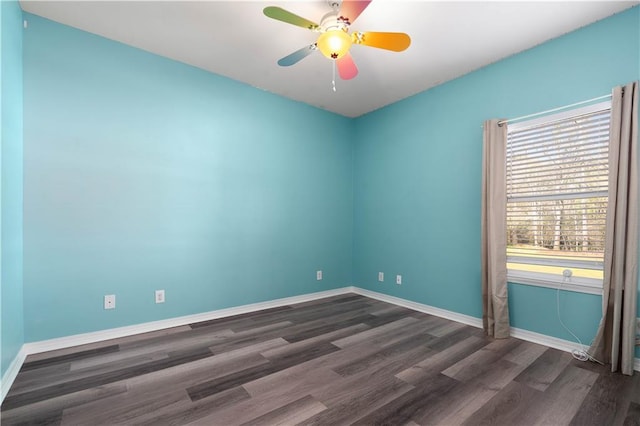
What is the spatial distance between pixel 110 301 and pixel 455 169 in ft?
12.1

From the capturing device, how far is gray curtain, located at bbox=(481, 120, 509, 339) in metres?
2.73

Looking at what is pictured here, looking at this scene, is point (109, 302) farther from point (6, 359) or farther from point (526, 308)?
point (526, 308)

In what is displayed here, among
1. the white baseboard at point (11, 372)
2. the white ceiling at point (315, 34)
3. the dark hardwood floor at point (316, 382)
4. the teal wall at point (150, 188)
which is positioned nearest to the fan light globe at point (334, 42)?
the white ceiling at point (315, 34)

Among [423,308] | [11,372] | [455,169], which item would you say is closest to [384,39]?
[455,169]

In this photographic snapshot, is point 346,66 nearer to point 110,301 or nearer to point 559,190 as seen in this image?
point 559,190

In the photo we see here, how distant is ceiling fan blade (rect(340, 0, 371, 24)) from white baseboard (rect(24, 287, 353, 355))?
3002mm

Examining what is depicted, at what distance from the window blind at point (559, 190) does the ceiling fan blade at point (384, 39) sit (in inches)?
61.9

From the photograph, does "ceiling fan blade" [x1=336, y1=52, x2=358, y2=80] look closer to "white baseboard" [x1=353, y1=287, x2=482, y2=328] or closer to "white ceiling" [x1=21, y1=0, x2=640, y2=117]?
"white ceiling" [x1=21, y1=0, x2=640, y2=117]

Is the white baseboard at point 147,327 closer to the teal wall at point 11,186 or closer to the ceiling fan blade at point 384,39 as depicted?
the teal wall at point 11,186

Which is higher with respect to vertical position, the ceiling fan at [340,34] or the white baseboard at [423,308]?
the ceiling fan at [340,34]

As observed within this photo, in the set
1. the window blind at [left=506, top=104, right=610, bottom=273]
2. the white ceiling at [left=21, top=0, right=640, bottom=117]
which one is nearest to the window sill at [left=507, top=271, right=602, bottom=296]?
the window blind at [left=506, top=104, right=610, bottom=273]

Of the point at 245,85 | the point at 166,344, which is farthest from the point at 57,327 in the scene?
the point at 245,85

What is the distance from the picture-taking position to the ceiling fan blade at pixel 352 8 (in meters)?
1.73

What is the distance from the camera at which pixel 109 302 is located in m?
2.62
